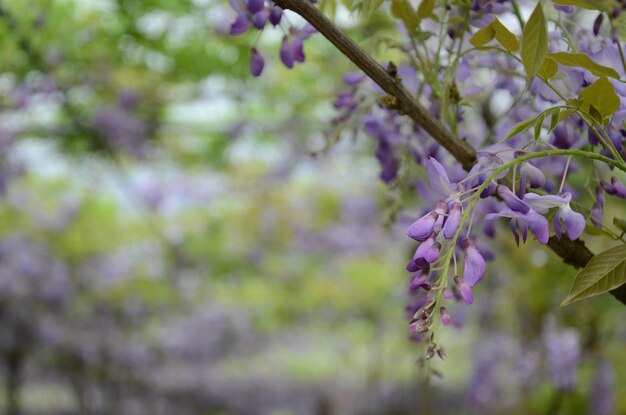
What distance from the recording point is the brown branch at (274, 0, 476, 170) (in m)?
0.87

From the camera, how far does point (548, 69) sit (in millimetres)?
908

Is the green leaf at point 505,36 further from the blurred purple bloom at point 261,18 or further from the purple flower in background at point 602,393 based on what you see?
the purple flower in background at point 602,393

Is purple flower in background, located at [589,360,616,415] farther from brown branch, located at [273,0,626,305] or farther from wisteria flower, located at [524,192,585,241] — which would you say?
wisteria flower, located at [524,192,585,241]

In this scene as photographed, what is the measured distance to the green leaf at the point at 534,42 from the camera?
0.79m

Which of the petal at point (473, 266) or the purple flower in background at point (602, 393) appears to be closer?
the petal at point (473, 266)

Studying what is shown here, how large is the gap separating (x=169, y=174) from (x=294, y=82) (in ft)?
11.3

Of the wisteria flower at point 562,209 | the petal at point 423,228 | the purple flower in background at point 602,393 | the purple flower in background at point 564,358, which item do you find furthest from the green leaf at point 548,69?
the purple flower in background at point 602,393

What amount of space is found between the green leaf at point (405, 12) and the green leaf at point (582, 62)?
245 mm

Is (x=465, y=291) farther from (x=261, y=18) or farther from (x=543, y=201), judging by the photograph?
(x=261, y=18)

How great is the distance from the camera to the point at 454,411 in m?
9.01

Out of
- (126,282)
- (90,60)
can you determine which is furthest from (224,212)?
(90,60)

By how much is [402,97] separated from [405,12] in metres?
0.16

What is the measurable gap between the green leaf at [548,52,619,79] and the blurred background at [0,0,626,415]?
458 mm

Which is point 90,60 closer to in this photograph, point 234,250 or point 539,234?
point 539,234
